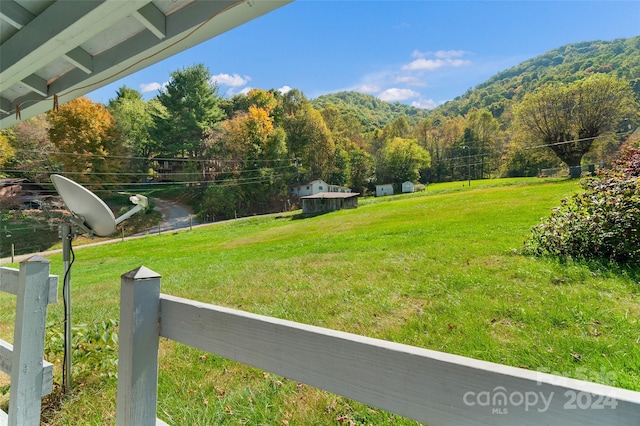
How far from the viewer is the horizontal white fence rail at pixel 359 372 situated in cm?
49

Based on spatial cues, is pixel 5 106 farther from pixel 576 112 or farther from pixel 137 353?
pixel 576 112

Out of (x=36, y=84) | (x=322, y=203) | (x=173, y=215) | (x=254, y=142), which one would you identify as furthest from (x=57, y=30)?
(x=254, y=142)

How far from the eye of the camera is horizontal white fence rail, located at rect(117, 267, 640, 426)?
49 centimetres

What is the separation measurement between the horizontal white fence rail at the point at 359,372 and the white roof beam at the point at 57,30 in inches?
50.6

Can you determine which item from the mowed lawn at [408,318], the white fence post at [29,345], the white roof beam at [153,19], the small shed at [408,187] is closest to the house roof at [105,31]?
the white roof beam at [153,19]

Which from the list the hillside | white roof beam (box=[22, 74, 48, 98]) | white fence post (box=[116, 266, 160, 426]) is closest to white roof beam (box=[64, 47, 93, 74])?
white roof beam (box=[22, 74, 48, 98])

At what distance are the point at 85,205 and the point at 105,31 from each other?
3.62ft

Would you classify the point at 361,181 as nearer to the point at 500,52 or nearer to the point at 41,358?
the point at 500,52

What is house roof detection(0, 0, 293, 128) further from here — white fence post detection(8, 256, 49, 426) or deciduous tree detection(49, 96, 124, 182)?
deciduous tree detection(49, 96, 124, 182)

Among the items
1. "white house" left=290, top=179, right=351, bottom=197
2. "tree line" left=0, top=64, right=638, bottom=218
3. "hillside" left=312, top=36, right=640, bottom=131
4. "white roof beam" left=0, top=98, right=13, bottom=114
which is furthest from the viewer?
"hillside" left=312, top=36, right=640, bottom=131

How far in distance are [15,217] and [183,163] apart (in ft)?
49.4

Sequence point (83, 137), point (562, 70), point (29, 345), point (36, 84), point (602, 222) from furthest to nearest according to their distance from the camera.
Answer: point (562, 70), point (83, 137), point (602, 222), point (36, 84), point (29, 345)

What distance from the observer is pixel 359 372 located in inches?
26.2

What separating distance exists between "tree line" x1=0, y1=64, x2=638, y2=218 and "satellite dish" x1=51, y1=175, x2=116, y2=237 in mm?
25695
